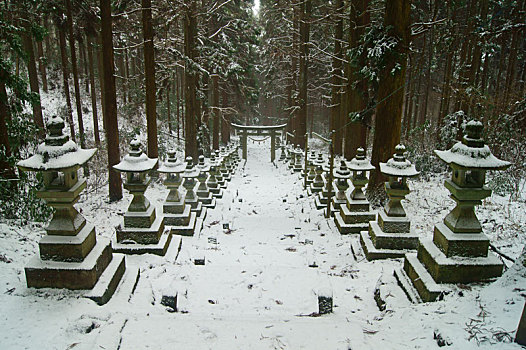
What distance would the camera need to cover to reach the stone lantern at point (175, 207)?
798 centimetres

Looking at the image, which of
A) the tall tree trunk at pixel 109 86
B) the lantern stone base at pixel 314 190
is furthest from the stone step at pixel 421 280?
the tall tree trunk at pixel 109 86

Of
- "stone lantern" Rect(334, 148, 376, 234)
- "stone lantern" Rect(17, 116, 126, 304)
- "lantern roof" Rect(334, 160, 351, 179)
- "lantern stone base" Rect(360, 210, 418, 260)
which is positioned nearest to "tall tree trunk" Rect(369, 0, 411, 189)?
"lantern roof" Rect(334, 160, 351, 179)

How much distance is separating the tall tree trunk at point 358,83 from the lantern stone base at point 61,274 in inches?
312

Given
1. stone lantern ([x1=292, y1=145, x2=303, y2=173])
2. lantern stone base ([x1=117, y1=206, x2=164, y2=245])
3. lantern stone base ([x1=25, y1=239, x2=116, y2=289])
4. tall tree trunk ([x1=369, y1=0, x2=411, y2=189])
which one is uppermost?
tall tree trunk ([x1=369, y1=0, x2=411, y2=189])

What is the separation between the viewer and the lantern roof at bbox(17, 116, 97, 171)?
4.09 m

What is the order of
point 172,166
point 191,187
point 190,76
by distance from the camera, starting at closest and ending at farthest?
point 172,166
point 191,187
point 190,76

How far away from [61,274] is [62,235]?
0.52 m

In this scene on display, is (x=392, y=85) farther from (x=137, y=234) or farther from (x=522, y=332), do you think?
(x=137, y=234)

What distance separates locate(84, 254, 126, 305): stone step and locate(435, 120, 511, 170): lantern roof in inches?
201

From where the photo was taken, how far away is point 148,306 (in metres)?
4.47

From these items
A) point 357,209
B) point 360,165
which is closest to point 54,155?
point 360,165

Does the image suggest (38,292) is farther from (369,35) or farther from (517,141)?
(517,141)

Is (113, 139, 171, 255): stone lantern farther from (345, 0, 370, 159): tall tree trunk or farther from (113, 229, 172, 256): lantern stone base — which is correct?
(345, 0, 370, 159): tall tree trunk

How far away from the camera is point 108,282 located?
14.7 ft
